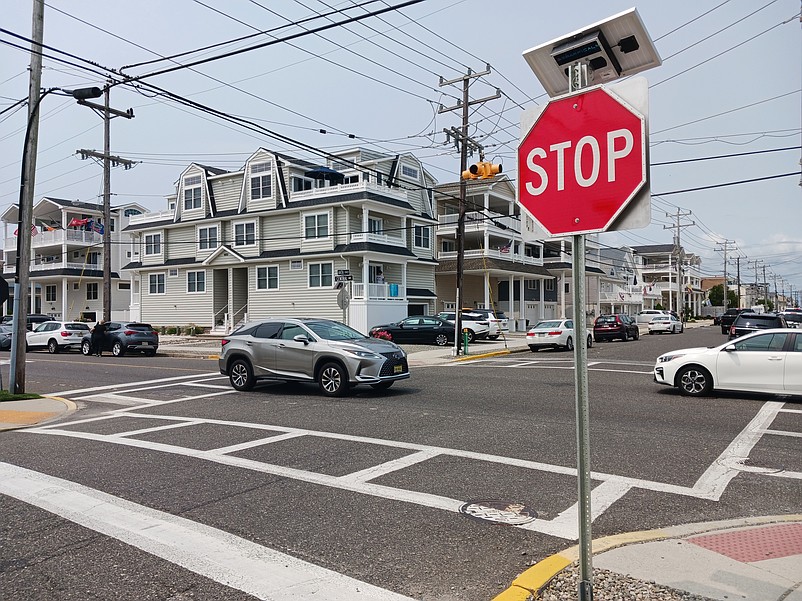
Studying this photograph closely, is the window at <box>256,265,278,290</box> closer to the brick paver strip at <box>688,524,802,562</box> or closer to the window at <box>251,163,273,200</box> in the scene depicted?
the window at <box>251,163,273,200</box>

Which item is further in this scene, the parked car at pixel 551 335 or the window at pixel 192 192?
the window at pixel 192 192

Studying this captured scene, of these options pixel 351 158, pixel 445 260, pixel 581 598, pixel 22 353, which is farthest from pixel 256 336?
pixel 445 260

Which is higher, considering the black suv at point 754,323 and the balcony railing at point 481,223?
the balcony railing at point 481,223

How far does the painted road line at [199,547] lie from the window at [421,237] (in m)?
35.7

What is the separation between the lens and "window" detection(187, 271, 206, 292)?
42.6 metres

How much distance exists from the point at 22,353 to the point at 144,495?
32.2 feet

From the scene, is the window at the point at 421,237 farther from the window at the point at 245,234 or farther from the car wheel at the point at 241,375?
the car wheel at the point at 241,375

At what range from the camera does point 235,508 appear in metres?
5.90

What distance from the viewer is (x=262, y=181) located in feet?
130

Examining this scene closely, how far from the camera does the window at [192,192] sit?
4322 cm

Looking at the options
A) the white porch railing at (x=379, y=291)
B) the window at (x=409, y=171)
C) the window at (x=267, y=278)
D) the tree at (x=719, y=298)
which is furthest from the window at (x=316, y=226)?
the tree at (x=719, y=298)

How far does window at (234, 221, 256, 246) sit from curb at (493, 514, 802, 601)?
36959 mm

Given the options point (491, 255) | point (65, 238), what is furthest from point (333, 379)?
point (65, 238)

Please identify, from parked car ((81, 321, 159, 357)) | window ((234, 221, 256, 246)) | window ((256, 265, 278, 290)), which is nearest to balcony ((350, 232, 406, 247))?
window ((256, 265, 278, 290))
